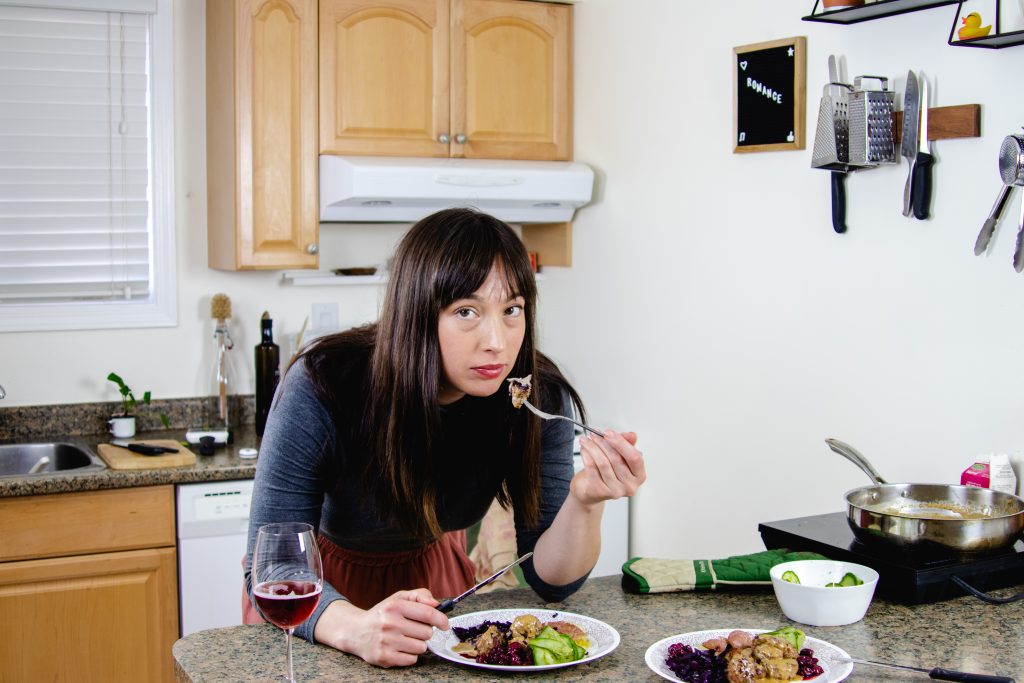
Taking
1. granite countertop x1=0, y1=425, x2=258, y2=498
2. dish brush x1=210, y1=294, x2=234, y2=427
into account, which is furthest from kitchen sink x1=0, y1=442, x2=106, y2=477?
dish brush x1=210, y1=294, x2=234, y2=427

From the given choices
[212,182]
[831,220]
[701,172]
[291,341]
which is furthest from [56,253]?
[831,220]

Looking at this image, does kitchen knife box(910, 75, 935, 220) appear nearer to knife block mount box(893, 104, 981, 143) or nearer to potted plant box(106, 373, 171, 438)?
knife block mount box(893, 104, 981, 143)

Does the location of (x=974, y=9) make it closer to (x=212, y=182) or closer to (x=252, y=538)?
(x=252, y=538)

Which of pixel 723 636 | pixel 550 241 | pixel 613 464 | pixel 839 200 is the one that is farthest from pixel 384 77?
pixel 723 636

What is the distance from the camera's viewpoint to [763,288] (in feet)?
9.07

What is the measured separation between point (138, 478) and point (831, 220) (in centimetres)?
187

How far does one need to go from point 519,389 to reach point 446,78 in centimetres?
181

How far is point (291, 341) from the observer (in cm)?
358

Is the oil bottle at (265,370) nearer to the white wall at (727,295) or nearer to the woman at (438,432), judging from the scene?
the white wall at (727,295)

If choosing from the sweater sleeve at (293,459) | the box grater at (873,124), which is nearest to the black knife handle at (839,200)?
the box grater at (873,124)

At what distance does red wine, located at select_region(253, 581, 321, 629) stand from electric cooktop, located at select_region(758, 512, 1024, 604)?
965 mm

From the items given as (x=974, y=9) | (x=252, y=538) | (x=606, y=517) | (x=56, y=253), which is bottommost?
(x=606, y=517)

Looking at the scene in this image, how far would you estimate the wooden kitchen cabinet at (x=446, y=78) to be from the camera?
324 cm

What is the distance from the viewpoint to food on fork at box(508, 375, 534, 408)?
1789mm
